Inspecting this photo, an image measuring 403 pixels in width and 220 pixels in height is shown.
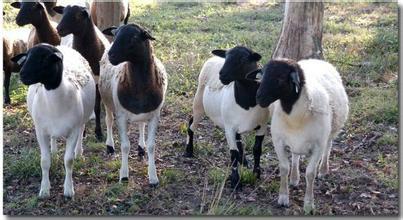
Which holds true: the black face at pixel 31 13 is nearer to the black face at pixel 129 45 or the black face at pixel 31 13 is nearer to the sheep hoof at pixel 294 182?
the black face at pixel 129 45

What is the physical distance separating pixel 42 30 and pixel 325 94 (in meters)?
4.50

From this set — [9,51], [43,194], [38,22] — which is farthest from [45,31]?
[43,194]

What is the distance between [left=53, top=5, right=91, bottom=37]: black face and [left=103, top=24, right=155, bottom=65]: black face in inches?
65.1

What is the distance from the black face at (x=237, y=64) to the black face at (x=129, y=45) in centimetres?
81

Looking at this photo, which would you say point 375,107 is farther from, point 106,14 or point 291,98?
point 106,14

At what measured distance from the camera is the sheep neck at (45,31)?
8094mm

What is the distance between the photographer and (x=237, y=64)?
556 cm

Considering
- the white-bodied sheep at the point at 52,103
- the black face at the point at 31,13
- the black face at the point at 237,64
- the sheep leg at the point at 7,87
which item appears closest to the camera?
the white-bodied sheep at the point at 52,103

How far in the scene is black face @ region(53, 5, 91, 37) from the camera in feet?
23.3

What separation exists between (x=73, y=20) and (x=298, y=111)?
11.1 ft

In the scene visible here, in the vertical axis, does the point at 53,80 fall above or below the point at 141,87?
above

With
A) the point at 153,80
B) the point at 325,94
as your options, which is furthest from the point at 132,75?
the point at 325,94

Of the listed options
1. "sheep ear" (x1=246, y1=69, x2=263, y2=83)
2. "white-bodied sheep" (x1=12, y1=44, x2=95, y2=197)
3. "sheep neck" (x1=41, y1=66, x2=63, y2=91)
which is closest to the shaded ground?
"white-bodied sheep" (x1=12, y1=44, x2=95, y2=197)

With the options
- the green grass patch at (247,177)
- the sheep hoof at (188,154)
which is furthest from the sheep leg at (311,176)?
the sheep hoof at (188,154)
